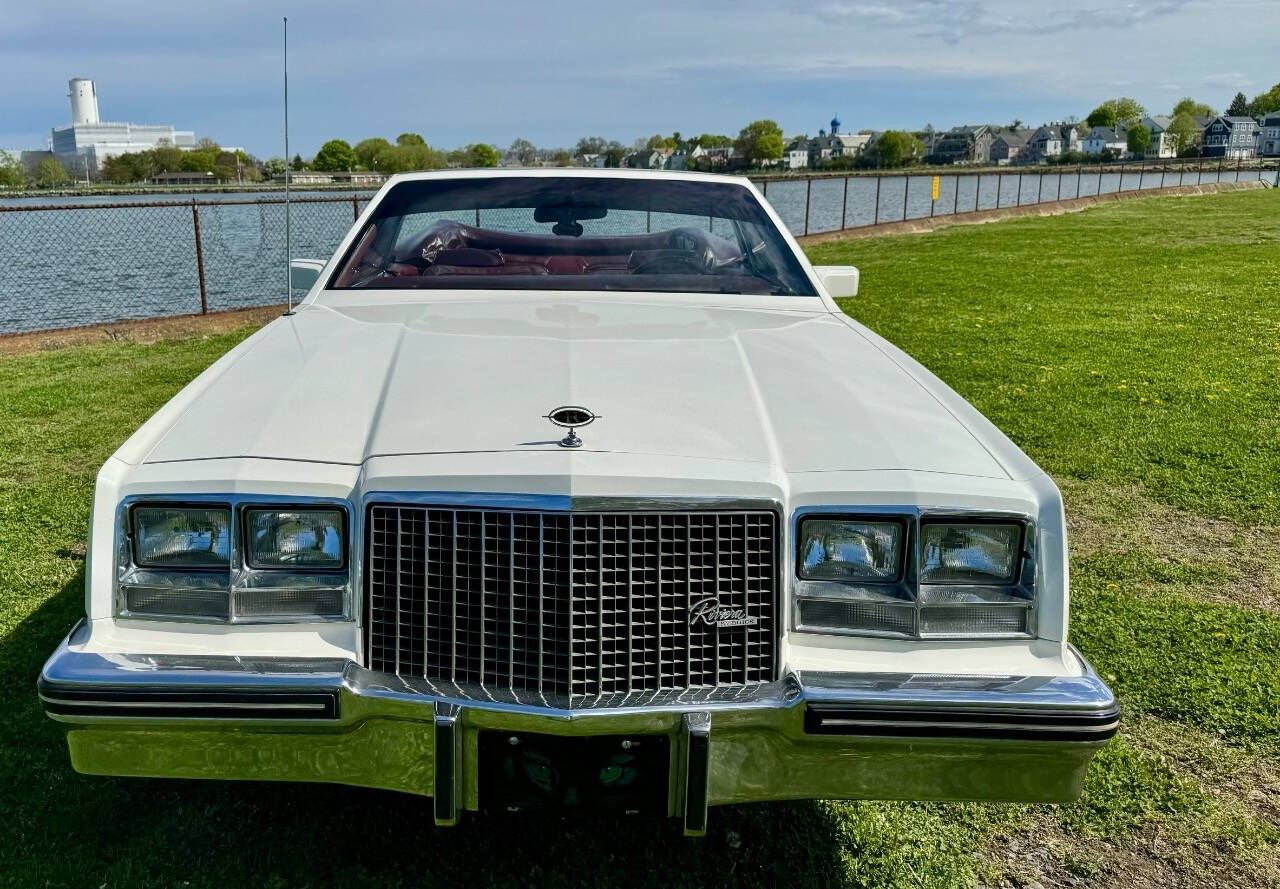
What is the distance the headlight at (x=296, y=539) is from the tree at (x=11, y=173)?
3359cm

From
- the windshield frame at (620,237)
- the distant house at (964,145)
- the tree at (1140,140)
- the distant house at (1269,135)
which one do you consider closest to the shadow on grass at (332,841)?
the windshield frame at (620,237)

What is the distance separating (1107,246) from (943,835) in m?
17.4

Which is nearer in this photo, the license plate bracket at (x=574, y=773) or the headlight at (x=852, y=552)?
the license plate bracket at (x=574, y=773)

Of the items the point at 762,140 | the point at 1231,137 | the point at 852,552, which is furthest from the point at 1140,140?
the point at 852,552

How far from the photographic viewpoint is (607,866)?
2.46 metres

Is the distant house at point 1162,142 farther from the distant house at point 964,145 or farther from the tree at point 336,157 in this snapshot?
the tree at point 336,157

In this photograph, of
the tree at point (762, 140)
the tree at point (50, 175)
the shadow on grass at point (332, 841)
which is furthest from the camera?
the tree at point (762, 140)

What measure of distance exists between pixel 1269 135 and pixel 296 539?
6102 inches

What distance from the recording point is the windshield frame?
11.6ft

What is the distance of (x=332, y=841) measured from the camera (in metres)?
2.51

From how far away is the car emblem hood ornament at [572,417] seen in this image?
2.13m

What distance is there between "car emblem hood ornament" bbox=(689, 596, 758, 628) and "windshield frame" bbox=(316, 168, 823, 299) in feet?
5.56

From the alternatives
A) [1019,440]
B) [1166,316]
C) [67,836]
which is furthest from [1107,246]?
[67,836]

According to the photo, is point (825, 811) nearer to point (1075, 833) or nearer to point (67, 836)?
point (1075, 833)
